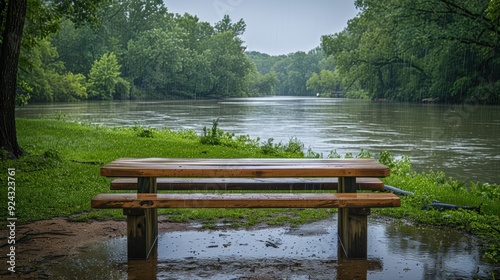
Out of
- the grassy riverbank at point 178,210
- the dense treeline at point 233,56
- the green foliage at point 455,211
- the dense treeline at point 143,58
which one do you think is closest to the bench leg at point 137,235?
the grassy riverbank at point 178,210

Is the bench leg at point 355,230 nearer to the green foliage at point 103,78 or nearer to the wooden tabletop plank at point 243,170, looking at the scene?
the wooden tabletop plank at point 243,170

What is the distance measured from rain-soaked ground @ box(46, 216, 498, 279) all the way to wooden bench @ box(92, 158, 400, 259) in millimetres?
224

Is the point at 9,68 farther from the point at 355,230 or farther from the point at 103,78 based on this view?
the point at 103,78

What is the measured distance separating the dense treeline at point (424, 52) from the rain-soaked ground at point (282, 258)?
84.1 ft

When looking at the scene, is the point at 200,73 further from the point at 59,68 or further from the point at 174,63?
the point at 59,68

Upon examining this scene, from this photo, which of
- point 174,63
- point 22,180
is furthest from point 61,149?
point 174,63

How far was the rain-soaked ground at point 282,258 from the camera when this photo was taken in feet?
14.0

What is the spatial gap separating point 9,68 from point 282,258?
25.0 ft

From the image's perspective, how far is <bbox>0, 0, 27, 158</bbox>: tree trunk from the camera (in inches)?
390

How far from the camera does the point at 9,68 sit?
32.8 feet

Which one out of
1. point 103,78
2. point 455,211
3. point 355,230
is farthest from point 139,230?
point 103,78

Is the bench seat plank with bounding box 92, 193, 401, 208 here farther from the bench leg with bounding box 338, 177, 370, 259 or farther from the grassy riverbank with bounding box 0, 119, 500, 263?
the grassy riverbank with bounding box 0, 119, 500, 263

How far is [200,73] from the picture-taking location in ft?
305

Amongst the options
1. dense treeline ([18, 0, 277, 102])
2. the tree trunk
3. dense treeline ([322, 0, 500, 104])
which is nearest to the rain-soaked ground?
the tree trunk
